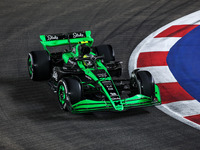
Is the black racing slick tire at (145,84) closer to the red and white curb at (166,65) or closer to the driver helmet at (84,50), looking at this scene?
the red and white curb at (166,65)

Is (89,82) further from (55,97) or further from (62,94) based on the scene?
(55,97)

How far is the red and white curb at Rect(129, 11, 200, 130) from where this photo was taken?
27.0ft

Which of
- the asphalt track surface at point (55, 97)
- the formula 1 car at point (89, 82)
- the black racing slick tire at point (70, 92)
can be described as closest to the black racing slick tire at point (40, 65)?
the formula 1 car at point (89, 82)

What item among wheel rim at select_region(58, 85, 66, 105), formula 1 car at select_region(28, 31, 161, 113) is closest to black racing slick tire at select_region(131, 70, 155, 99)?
formula 1 car at select_region(28, 31, 161, 113)

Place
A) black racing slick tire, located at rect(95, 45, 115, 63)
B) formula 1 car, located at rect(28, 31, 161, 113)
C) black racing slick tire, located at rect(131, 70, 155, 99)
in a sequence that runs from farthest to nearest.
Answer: black racing slick tire, located at rect(95, 45, 115, 63) < black racing slick tire, located at rect(131, 70, 155, 99) < formula 1 car, located at rect(28, 31, 161, 113)

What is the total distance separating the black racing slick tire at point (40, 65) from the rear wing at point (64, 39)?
27.4 inches

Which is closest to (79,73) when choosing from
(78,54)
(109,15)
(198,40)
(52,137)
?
(78,54)

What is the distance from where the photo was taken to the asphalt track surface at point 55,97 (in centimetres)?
683

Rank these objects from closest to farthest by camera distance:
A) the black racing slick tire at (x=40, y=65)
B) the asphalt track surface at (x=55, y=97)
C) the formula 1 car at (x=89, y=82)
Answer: the asphalt track surface at (x=55, y=97)
the formula 1 car at (x=89, y=82)
the black racing slick tire at (x=40, y=65)

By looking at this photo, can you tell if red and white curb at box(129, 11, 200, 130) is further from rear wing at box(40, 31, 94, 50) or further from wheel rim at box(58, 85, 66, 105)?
wheel rim at box(58, 85, 66, 105)

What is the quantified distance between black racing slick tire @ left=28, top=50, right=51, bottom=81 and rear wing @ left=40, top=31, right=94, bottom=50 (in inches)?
27.4

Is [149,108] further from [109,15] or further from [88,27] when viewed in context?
[109,15]

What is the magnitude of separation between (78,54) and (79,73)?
77cm

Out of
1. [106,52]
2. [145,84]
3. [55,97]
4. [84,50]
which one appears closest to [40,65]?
[55,97]
